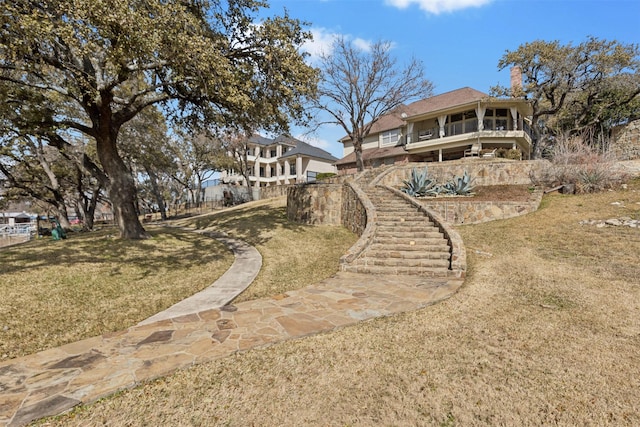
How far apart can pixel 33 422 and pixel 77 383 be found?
49 centimetres

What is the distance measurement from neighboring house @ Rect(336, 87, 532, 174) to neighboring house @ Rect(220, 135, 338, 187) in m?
12.1

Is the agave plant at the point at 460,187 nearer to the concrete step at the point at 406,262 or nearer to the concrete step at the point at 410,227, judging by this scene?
the concrete step at the point at 410,227

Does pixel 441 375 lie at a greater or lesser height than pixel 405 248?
lesser

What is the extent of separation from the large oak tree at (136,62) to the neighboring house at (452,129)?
1791cm

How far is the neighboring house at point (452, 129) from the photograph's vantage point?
2278cm

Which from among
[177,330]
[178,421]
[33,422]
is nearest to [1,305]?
[177,330]

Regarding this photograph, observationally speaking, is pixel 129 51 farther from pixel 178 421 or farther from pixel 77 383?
pixel 178 421

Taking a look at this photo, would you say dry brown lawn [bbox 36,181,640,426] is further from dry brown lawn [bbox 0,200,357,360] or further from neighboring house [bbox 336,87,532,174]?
neighboring house [bbox 336,87,532,174]

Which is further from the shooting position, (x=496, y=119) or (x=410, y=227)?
(x=496, y=119)

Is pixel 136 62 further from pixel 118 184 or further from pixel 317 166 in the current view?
pixel 317 166

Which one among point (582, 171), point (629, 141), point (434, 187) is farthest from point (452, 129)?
point (434, 187)

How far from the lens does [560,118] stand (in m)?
28.2

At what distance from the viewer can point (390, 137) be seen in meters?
30.2

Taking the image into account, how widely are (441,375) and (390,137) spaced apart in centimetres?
2974
